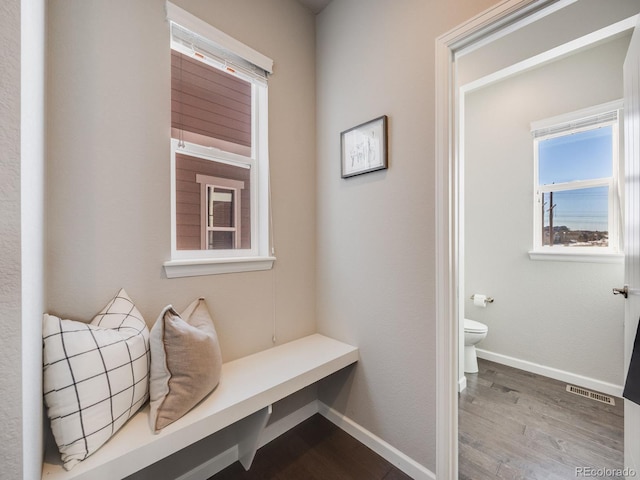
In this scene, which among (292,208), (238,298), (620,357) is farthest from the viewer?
(620,357)

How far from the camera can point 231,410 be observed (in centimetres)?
120

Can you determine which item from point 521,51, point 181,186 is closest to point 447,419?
point 181,186

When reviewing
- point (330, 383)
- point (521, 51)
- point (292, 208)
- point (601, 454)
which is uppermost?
point (521, 51)

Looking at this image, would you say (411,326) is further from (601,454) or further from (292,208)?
(601,454)

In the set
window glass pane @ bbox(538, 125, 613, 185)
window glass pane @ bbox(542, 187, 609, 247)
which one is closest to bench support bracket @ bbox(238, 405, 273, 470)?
window glass pane @ bbox(542, 187, 609, 247)

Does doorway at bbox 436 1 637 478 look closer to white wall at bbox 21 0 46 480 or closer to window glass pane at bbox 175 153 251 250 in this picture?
window glass pane at bbox 175 153 251 250

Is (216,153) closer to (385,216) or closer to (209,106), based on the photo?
(209,106)

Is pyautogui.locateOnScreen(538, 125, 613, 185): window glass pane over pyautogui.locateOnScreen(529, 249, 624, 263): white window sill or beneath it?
over

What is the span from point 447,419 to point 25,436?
154 cm

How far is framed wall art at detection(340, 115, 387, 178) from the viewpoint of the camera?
62.8 inches

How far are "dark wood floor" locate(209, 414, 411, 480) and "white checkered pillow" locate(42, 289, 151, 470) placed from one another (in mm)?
817

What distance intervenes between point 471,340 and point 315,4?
2941 mm

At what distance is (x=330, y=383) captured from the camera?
195cm

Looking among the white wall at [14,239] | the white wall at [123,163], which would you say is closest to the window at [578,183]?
the white wall at [123,163]
